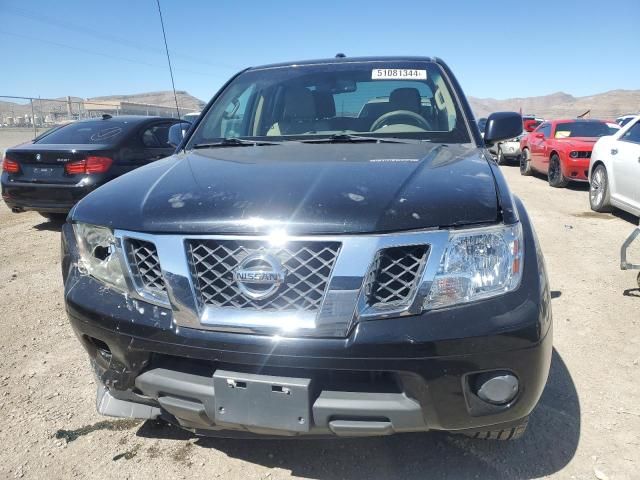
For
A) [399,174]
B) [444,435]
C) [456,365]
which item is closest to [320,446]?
[444,435]

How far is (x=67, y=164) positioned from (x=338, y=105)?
4.57 meters

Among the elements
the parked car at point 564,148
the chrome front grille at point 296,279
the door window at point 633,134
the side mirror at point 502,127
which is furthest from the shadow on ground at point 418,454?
the parked car at point 564,148

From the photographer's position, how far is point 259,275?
1.59 m

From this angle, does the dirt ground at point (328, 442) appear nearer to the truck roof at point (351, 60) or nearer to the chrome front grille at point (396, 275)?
the chrome front grille at point (396, 275)

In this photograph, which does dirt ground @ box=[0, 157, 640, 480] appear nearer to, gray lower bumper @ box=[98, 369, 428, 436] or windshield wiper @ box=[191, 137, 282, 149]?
gray lower bumper @ box=[98, 369, 428, 436]

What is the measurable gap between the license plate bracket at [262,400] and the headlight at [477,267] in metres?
0.52

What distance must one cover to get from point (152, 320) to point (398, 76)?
2.18 metres

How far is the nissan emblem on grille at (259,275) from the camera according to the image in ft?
5.21

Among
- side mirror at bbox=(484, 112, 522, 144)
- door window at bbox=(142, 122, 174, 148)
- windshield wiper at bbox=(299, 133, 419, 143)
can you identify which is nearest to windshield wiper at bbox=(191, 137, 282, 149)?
windshield wiper at bbox=(299, 133, 419, 143)

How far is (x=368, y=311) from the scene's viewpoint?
1.56 m

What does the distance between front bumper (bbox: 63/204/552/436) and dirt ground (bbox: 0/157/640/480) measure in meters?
0.48

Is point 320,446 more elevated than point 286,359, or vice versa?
point 286,359

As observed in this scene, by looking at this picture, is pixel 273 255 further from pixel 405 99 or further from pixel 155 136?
pixel 155 136

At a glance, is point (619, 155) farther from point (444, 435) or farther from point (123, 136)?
point (123, 136)
